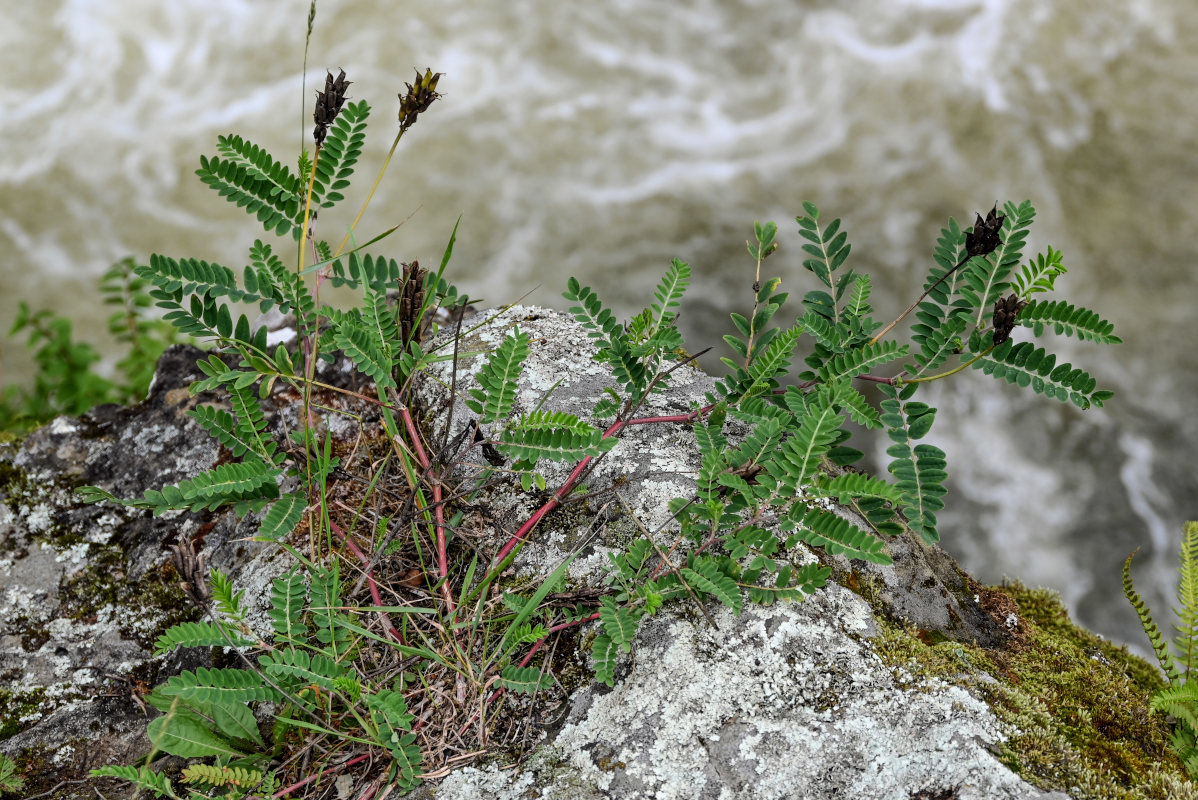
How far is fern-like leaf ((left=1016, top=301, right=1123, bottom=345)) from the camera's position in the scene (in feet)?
6.66

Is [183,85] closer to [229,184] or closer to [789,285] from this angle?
[789,285]

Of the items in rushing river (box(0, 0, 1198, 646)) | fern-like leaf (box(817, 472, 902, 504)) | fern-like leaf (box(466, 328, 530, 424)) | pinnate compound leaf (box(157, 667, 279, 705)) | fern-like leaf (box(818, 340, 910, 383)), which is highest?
rushing river (box(0, 0, 1198, 646))

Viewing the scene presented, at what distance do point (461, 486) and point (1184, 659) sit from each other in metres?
1.94

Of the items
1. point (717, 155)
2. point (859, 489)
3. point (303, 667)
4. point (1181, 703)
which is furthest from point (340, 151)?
point (717, 155)

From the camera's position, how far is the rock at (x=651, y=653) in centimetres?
158

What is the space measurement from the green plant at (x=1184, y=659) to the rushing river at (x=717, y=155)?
378 centimetres

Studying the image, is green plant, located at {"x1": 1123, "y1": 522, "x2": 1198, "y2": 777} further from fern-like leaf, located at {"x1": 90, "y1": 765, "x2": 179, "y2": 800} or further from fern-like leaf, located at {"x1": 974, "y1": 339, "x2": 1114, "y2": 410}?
fern-like leaf, located at {"x1": 90, "y1": 765, "x2": 179, "y2": 800}

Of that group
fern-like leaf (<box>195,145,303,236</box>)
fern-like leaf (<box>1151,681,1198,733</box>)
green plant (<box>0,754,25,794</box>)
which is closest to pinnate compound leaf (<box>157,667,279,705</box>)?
green plant (<box>0,754,25,794</box>)

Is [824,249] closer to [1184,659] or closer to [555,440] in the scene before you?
[555,440]

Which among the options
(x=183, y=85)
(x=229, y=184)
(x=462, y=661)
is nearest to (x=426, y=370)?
(x=229, y=184)

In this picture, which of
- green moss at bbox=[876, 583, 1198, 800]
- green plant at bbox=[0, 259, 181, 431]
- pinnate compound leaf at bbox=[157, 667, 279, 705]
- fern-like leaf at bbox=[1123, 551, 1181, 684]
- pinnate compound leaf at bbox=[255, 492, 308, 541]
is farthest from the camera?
green plant at bbox=[0, 259, 181, 431]

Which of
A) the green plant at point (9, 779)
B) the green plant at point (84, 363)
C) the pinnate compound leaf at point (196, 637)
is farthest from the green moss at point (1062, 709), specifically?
the green plant at point (84, 363)

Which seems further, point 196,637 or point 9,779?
point 9,779

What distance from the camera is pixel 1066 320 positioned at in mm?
2061
